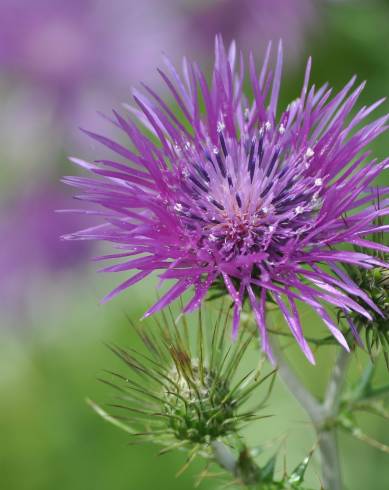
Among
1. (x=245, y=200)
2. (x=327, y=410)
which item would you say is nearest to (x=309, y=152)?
(x=245, y=200)

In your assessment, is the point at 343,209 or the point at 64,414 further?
the point at 64,414

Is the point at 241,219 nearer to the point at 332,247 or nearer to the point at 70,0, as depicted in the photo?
the point at 332,247

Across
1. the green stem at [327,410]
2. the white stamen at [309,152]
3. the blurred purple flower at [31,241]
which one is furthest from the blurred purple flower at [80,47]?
the green stem at [327,410]

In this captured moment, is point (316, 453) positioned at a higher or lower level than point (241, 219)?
lower

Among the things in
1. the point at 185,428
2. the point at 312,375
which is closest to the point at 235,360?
the point at 185,428

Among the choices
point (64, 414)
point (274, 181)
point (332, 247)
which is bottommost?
point (64, 414)

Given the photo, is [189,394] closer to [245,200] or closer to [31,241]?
[245,200]

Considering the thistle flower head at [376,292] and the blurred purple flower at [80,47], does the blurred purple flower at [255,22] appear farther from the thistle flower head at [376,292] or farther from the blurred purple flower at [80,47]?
the thistle flower head at [376,292]
